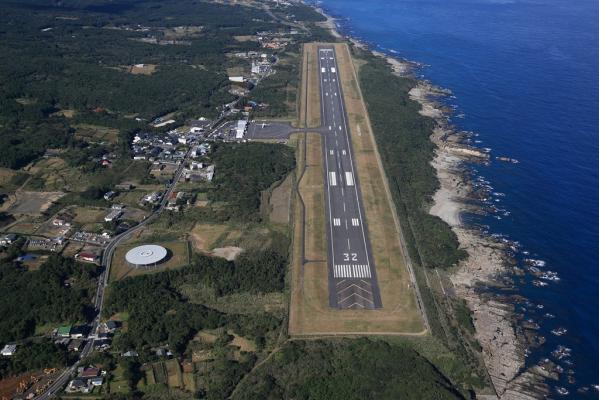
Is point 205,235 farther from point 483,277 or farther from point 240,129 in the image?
point 240,129

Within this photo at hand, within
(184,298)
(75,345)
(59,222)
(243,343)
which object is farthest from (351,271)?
(59,222)

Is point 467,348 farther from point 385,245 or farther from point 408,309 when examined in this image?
point 385,245

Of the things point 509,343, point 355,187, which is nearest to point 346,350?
point 509,343

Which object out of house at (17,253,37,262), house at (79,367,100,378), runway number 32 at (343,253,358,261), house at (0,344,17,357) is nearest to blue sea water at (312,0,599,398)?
runway number 32 at (343,253,358,261)

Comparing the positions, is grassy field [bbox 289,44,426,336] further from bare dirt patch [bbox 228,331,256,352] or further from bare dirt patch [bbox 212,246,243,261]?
bare dirt patch [bbox 212,246,243,261]

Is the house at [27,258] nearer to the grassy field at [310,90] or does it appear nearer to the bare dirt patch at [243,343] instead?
the bare dirt patch at [243,343]

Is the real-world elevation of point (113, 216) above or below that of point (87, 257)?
above

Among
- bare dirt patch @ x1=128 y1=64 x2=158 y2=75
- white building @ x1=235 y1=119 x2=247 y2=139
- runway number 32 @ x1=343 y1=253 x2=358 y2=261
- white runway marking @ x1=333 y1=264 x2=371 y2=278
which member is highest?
bare dirt patch @ x1=128 y1=64 x2=158 y2=75

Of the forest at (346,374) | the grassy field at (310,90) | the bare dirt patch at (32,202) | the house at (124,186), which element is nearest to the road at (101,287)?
Result: the house at (124,186)
